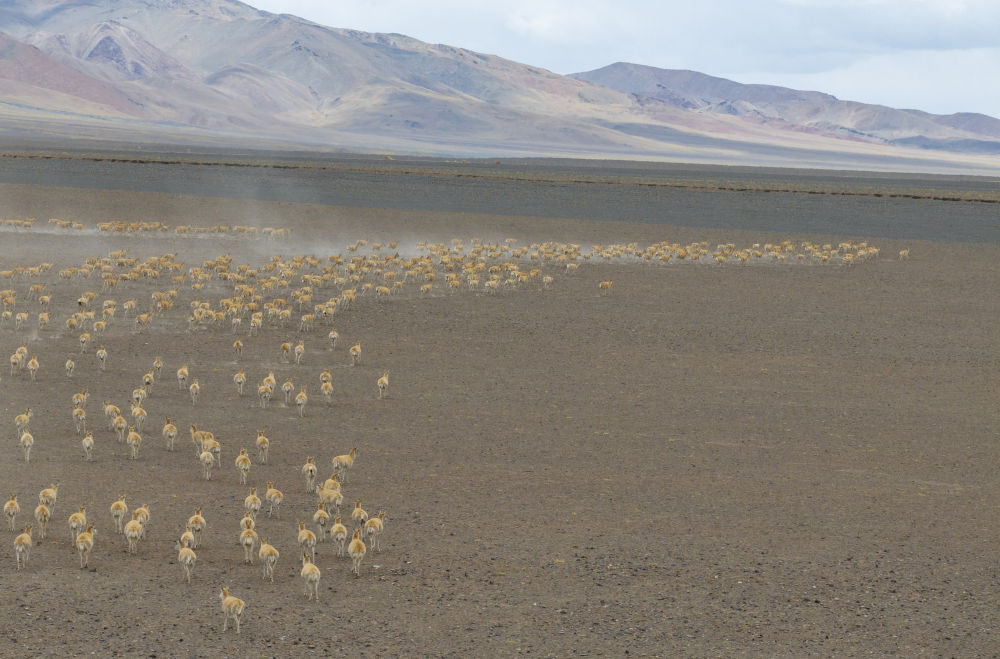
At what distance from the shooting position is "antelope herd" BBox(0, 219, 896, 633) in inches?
561

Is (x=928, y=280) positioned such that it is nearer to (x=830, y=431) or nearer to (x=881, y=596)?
(x=830, y=431)

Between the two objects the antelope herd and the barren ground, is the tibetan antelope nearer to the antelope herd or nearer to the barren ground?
the antelope herd

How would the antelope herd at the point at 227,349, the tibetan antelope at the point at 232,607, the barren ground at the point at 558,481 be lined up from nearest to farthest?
1. the tibetan antelope at the point at 232,607
2. the barren ground at the point at 558,481
3. the antelope herd at the point at 227,349

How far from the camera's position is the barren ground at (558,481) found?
1256 cm

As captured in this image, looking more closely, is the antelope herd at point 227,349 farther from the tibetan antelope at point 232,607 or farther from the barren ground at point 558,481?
the barren ground at point 558,481

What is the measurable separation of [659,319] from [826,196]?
231 feet

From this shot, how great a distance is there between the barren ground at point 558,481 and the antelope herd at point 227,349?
0.52 ft

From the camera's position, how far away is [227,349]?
26.5 metres

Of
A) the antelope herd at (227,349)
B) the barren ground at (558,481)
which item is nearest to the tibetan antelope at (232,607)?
the antelope herd at (227,349)

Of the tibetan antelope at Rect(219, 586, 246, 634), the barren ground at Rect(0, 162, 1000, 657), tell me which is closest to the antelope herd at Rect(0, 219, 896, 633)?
the tibetan antelope at Rect(219, 586, 246, 634)

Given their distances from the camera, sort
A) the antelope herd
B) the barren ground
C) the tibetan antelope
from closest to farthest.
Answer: the tibetan antelope
the barren ground
the antelope herd

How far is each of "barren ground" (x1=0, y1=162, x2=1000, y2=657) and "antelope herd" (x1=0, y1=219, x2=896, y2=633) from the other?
157 millimetres

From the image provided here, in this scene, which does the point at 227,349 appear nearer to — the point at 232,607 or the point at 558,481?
the point at 558,481

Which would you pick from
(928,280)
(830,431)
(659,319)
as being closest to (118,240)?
(659,319)
